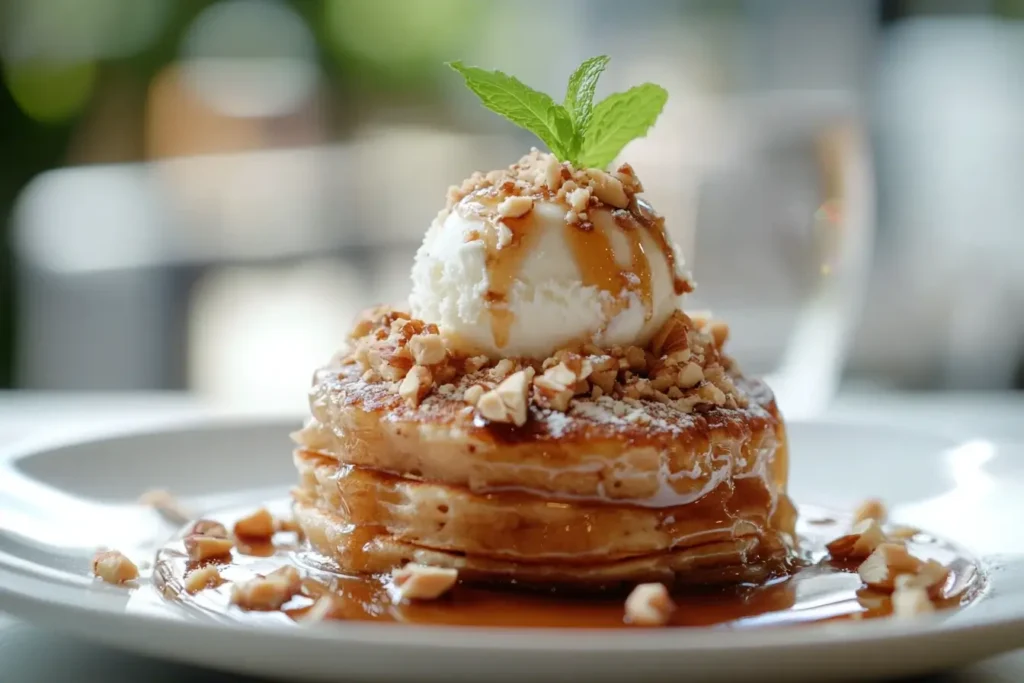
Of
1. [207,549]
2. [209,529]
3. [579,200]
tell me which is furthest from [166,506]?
[579,200]

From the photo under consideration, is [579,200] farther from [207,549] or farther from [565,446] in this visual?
[207,549]

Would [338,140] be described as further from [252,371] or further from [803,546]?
[803,546]

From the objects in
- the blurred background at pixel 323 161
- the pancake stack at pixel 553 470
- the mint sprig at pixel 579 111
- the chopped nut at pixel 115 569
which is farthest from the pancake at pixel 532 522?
the blurred background at pixel 323 161

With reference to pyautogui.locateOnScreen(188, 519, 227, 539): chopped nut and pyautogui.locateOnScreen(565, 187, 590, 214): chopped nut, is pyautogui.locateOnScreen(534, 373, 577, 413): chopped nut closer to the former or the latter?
pyautogui.locateOnScreen(565, 187, 590, 214): chopped nut

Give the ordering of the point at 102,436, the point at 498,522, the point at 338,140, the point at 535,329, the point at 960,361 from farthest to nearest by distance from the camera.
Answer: the point at 338,140 → the point at 960,361 → the point at 102,436 → the point at 535,329 → the point at 498,522

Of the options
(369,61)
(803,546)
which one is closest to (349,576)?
(803,546)

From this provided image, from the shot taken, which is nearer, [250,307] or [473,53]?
[250,307]
